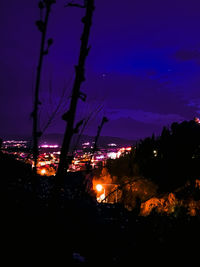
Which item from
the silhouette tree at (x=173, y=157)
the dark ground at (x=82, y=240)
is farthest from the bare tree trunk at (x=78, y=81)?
the silhouette tree at (x=173, y=157)

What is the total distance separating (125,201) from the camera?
1612cm

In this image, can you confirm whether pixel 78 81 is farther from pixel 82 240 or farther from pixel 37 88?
pixel 82 240

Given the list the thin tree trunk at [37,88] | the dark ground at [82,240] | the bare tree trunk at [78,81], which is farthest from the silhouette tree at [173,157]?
the bare tree trunk at [78,81]

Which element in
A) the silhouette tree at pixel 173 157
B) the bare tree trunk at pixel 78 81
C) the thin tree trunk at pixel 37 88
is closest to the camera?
the bare tree trunk at pixel 78 81

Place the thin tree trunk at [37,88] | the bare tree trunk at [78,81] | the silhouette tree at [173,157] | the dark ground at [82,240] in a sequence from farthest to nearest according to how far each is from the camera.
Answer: the silhouette tree at [173,157]
the dark ground at [82,240]
the thin tree trunk at [37,88]
the bare tree trunk at [78,81]

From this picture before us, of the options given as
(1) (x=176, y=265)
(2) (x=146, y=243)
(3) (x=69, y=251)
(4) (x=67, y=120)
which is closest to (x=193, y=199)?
(2) (x=146, y=243)

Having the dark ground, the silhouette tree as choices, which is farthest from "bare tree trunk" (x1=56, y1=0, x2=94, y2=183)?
the silhouette tree

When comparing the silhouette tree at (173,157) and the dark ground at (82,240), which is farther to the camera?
the silhouette tree at (173,157)

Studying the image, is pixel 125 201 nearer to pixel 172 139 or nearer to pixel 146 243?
pixel 172 139

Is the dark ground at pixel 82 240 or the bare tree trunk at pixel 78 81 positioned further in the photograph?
the dark ground at pixel 82 240

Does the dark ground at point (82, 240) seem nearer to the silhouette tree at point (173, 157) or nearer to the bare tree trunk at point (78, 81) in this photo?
the bare tree trunk at point (78, 81)

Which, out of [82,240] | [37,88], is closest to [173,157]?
[82,240]

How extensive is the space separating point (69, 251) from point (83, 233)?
1.68 meters

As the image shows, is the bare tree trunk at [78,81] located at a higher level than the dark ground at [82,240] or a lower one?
higher
